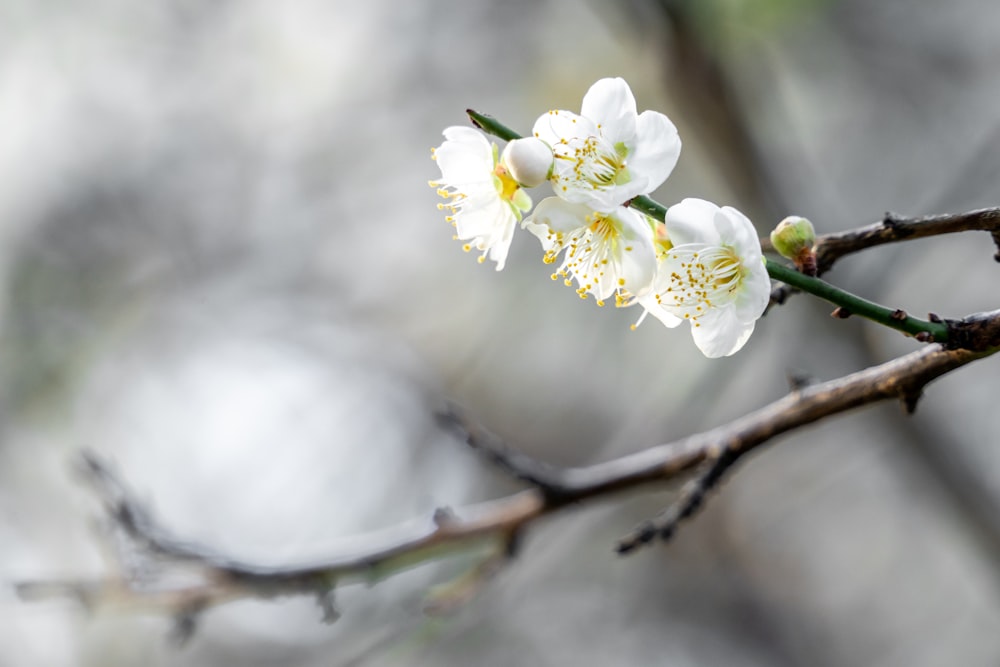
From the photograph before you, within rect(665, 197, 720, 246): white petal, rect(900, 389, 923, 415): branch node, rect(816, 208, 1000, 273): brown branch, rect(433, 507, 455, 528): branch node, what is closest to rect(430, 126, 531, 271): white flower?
rect(665, 197, 720, 246): white petal

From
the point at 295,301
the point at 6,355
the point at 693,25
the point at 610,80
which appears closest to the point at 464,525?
the point at 610,80

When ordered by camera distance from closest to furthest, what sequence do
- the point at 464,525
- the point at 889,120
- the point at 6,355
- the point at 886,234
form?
the point at 886,234 → the point at 464,525 → the point at 889,120 → the point at 6,355

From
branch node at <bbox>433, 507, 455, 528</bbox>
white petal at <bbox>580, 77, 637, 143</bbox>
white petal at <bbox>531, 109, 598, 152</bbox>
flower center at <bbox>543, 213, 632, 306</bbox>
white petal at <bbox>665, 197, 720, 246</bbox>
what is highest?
white petal at <bbox>580, 77, 637, 143</bbox>

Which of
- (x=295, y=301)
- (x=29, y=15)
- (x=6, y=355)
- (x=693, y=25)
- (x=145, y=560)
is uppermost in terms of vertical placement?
(x=693, y=25)

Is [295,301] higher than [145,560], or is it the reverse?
[295,301]

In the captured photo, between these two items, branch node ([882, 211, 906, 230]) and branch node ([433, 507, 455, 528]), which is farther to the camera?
branch node ([433, 507, 455, 528])

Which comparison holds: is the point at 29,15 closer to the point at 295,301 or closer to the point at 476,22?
the point at 295,301

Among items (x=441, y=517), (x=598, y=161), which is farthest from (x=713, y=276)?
(x=441, y=517)

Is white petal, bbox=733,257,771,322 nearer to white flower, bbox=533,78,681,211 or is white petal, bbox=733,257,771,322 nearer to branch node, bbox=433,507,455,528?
white flower, bbox=533,78,681,211

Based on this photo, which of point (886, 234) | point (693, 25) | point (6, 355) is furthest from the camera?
point (6, 355)
